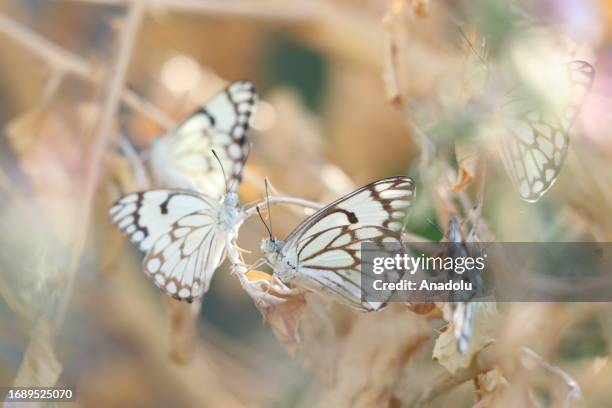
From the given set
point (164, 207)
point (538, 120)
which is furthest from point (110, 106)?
point (538, 120)

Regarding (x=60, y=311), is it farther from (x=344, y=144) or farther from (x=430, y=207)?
(x=344, y=144)

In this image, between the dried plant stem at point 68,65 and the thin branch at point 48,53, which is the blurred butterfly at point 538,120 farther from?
the thin branch at point 48,53

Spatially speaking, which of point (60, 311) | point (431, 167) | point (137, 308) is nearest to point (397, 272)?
point (431, 167)

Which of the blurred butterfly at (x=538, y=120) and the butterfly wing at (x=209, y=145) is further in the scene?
the butterfly wing at (x=209, y=145)

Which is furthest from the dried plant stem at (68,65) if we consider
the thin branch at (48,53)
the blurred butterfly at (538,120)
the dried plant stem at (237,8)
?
the blurred butterfly at (538,120)

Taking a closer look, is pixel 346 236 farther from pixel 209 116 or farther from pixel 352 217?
pixel 209 116
